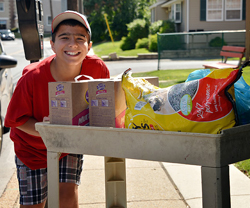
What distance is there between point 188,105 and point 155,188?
256 cm

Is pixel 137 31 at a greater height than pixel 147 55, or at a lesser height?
greater

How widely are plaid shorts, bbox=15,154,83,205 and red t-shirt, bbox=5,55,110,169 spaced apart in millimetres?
62

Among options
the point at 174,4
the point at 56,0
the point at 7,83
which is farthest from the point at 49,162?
the point at 56,0

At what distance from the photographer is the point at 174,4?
30.2 m

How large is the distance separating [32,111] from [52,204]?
0.73 m

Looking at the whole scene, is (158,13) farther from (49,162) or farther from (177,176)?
(49,162)

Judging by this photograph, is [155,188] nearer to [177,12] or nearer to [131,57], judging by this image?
[131,57]

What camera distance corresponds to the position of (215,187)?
5.90 feet

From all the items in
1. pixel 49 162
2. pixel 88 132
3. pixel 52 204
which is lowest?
pixel 52 204

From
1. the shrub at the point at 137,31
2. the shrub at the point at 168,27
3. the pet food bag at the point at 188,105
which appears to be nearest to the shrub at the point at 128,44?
the shrub at the point at 137,31

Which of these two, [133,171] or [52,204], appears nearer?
[52,204]

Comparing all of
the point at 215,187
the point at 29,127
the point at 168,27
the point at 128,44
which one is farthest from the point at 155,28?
the point at 215,187

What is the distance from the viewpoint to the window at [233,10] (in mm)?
26688

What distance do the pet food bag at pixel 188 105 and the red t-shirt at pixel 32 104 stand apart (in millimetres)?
816
